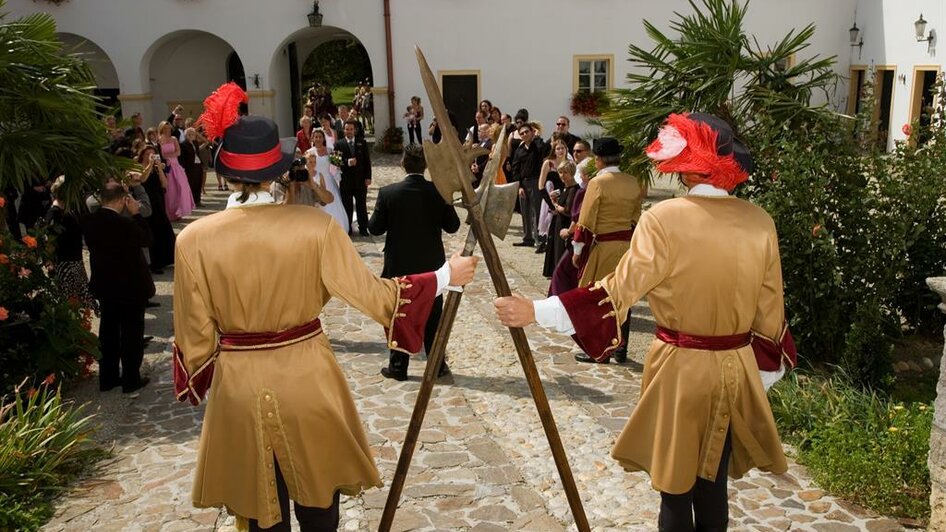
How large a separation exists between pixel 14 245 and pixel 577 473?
4.31 metres

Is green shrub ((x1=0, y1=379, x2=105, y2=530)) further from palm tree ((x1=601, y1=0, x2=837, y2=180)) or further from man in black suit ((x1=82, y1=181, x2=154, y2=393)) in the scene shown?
palm tree ((x1=601, y1=0, x2=837, y2=180))

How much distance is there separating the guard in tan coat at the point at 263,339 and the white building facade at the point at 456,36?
17.8m

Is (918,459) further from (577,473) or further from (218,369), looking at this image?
(218,369)

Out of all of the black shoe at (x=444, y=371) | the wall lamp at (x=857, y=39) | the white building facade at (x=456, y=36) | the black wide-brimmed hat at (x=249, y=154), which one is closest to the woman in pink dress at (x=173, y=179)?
the black shoe at (x=444, y=371)

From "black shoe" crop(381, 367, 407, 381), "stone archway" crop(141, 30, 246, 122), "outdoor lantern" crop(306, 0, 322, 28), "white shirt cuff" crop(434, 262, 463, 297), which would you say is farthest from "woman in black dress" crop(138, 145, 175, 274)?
"stone archway" crop(141, 30, 246, 122)

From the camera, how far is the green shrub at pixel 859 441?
4.84 meters

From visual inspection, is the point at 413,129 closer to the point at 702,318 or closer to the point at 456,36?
the point at 456,36

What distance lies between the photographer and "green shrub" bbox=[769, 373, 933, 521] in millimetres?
4836

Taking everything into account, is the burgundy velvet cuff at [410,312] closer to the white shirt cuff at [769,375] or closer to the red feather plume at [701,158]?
the red feather plume at [701,158]

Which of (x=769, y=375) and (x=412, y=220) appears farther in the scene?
(x=412, y=220)

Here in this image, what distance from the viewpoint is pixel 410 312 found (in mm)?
3729

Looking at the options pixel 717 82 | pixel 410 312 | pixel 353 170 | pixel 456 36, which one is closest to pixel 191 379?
pixel 410 312

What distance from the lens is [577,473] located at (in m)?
5.32

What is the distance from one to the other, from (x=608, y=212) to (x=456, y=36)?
50.0ft
